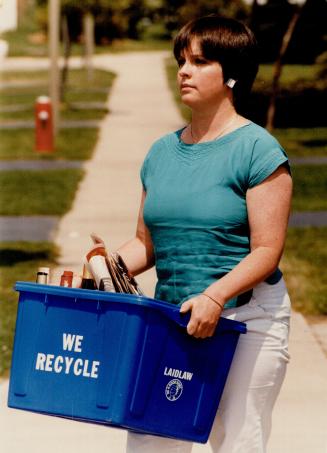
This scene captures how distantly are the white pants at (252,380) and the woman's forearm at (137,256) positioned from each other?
0.39 metres

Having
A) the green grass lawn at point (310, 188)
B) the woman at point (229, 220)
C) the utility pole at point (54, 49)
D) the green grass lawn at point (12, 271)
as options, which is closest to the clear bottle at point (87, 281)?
the woman at point (229, 220)

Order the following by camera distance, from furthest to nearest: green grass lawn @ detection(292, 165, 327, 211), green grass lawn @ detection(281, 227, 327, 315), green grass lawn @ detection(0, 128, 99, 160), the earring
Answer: green grass lawn @ detection(0, 128, 99, 160), green grass lawn @ detection(292, 165, 327, 211), green grass lawn @ detection(281, 227, 327, 315), the earring

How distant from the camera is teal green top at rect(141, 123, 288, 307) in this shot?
334 centimetres

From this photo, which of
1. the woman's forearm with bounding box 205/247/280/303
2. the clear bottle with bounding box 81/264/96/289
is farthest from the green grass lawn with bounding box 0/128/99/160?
the woman's forearm with bounding box 205/247/280/303

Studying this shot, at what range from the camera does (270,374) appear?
341 centimetres

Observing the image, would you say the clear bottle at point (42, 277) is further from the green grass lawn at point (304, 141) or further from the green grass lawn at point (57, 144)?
the green grass lawn at point (304, 141)

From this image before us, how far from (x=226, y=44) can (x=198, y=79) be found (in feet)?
0.40

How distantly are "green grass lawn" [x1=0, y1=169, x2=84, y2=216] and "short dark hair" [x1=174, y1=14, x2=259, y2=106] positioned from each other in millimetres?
9087

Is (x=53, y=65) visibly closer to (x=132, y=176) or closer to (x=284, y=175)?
(x=132, y=176)

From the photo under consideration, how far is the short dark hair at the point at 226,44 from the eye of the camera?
338 cm

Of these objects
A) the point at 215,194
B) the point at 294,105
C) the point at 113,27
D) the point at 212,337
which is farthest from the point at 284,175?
the point at 113,27

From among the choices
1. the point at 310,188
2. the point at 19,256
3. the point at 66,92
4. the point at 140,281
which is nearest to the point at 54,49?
the point at 310,188

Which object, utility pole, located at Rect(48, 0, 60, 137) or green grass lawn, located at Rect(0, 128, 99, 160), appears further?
utility pole, located at Rect(48, 0, 60, 137)

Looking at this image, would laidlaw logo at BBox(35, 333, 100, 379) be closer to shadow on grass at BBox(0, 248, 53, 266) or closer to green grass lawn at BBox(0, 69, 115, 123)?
shadow on grass at BBox(0, 248, 53, 266)
